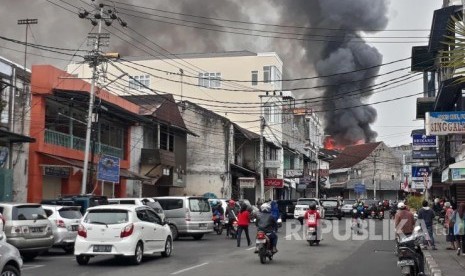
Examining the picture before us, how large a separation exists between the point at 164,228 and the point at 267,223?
308 centimetres

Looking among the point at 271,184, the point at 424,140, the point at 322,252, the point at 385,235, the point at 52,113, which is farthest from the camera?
the point at 271,184

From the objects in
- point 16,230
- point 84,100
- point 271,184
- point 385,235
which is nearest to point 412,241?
point 16,230

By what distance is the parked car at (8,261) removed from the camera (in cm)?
929

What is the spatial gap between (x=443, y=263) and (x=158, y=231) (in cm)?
764

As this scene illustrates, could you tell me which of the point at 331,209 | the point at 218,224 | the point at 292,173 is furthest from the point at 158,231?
the point at 292,173

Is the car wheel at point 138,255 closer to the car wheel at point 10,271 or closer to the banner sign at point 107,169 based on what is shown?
the car wheel at point 10,271

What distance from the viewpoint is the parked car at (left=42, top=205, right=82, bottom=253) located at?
1784 cm

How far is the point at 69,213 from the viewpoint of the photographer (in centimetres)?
1867

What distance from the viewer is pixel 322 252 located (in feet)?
62.0

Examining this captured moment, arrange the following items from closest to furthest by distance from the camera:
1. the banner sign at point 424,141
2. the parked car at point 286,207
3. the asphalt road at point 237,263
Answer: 1. the asphalt road at point 237,263
2. the banner sign at point 424,141
3. the parked car at point 286,207

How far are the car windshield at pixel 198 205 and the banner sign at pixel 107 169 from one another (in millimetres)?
5539

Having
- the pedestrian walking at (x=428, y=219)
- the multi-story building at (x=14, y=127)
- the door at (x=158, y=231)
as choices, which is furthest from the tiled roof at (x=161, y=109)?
the pedestrian walking at (x=428, y=219)

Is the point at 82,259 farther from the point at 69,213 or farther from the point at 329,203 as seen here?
the point at 329,203

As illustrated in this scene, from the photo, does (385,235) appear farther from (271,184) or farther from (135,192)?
(271,184)
